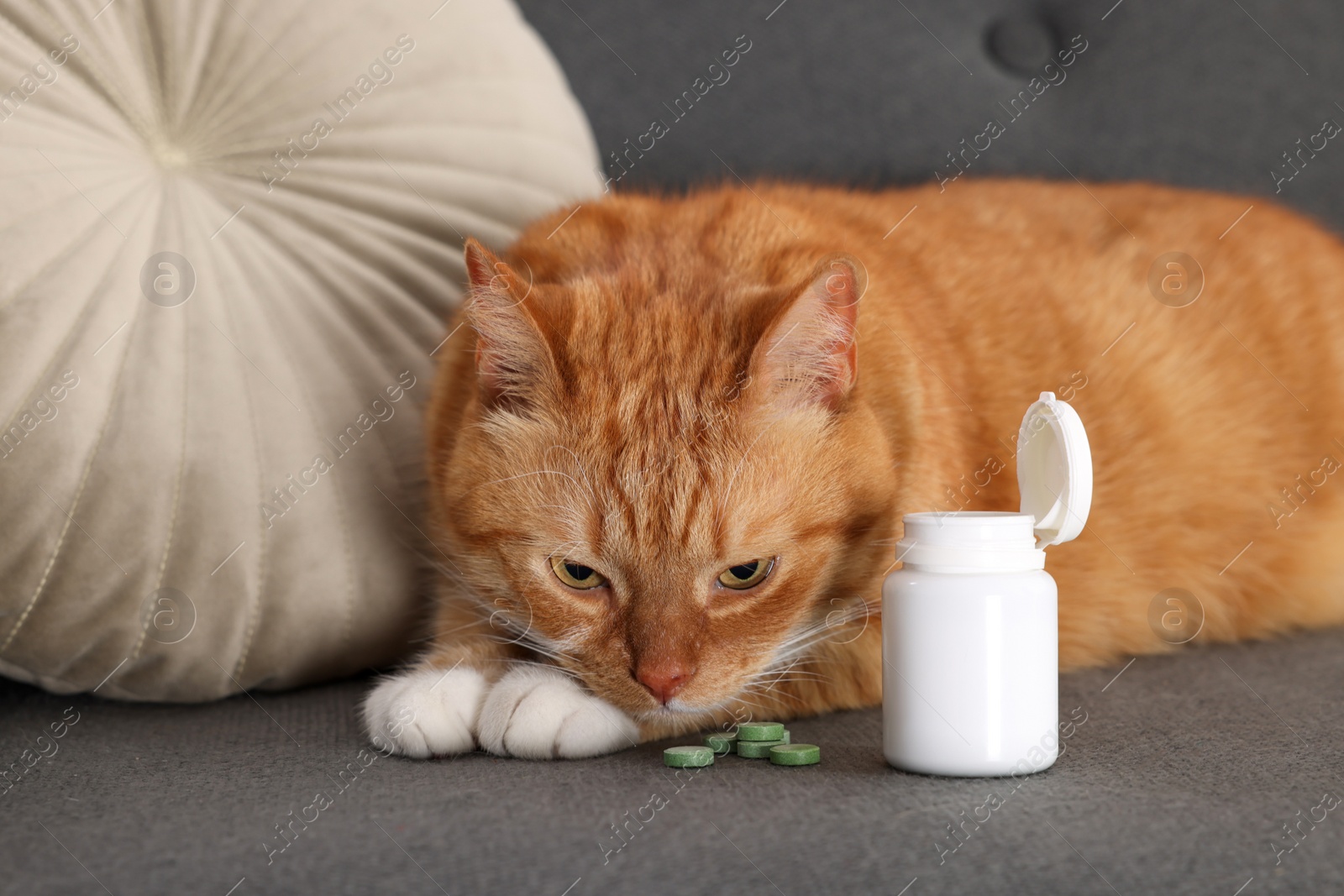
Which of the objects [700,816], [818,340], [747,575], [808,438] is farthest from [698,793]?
[818,340]

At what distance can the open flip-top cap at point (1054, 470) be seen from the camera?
134 cm

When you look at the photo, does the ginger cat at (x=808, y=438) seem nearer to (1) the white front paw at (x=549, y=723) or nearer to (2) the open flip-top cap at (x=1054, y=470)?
(1) the white front paw at (x=549, y=723)

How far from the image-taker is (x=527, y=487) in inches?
60.4

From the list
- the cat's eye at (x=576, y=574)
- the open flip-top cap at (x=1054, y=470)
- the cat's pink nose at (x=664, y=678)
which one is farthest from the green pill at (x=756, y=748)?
the open flip-top cap at (x=1054, y=470)

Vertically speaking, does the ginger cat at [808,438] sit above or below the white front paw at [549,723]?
above

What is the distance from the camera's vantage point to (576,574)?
1.51 meters

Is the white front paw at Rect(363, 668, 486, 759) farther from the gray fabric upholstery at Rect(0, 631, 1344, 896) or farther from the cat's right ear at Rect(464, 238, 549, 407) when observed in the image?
the cat's right ear at Rect(464, 238, 549, 407)

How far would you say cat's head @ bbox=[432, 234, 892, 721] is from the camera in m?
1.44

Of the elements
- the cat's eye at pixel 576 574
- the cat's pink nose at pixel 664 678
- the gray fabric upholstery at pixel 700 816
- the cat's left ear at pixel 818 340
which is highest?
the cat's left ear at pixel 818 340

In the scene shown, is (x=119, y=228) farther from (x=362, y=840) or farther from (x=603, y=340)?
(x=362, y=840)

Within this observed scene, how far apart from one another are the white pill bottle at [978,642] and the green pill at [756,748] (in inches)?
7.0

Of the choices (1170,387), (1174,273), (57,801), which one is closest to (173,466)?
(57,801)

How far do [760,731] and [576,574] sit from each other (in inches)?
12.5

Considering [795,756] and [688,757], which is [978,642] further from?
[688,757]
